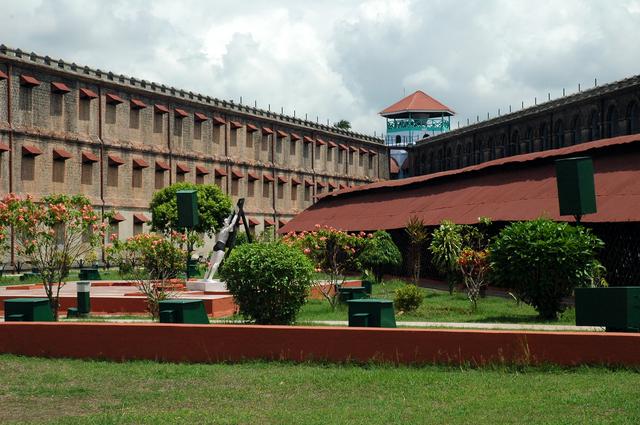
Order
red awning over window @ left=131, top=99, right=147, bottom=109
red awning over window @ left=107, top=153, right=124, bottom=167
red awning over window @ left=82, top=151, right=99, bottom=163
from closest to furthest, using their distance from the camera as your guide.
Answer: red awning over window @ left=82, top=151, right=99, bottom=163 < red awning over window @ left=107, top=153, right=124, bottom=167 < red awning over window @ left=131, top=99, right=147, bottom=109

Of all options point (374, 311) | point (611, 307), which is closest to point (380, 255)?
point (374, 311)

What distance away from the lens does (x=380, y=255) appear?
107 feet

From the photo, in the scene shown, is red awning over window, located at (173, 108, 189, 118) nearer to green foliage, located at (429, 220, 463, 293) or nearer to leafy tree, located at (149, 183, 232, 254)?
leafy tree, located at (149, 183, 232, 254)

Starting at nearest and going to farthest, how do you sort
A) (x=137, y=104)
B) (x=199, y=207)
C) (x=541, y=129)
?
(x=199, y=207)
(x=137, y=104)
(x=541, y=129)

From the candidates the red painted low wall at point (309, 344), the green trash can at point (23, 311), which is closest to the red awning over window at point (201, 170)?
the green trash can at point (23, 311)

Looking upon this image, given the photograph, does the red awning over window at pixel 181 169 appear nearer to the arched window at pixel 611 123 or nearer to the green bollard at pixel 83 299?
the arched window at pixel 611 123

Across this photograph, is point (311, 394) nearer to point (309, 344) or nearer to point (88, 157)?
point (309, 344)

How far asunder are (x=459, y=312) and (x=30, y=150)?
99.9ft

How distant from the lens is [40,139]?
46.3 m

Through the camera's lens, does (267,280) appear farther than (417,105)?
No

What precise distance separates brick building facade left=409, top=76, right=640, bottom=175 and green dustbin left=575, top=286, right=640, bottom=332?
3755 centimetres

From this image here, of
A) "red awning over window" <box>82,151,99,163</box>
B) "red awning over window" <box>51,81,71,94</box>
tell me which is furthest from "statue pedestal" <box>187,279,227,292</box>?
"red awning over window" <box>82,151,99,163</box>

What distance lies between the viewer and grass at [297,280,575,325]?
18.3m

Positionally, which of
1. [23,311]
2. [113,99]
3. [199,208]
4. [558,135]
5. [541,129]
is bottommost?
[23,311]
